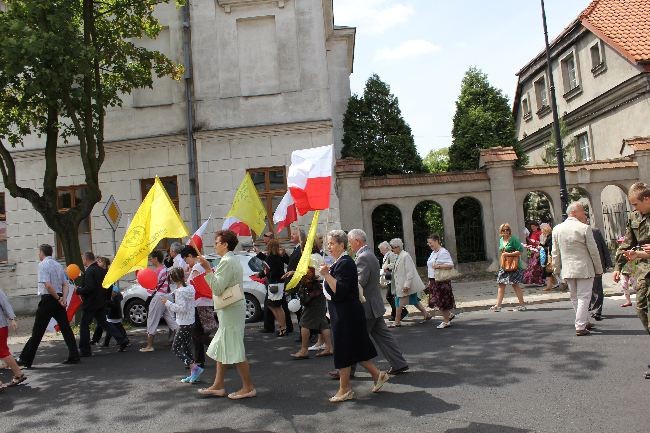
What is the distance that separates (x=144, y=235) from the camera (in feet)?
22.6

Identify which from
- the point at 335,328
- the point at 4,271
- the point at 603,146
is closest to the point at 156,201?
the point at 335,328

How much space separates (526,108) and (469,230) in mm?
17591

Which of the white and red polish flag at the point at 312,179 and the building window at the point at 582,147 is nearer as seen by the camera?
the white and red polish flag at the point at 312,179

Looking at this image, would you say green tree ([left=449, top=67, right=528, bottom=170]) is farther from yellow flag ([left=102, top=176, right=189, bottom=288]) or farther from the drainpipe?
yellow flag ([left=102, top=176, right=189, bottom=288])

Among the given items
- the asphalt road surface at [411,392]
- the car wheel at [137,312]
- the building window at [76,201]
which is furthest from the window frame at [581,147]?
the car wheel at [137,312]

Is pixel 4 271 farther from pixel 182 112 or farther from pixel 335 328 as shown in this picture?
pixel 335 328

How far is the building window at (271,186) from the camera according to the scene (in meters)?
17.3

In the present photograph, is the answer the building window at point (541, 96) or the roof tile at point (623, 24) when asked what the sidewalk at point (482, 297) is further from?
the building window at point (541, 96)

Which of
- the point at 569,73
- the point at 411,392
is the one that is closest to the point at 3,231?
the point at 411,392

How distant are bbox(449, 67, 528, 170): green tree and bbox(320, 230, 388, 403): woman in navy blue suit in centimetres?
1524

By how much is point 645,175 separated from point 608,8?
37.9ft

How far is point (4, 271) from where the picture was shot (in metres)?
17.8

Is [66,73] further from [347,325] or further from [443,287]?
[347,325]

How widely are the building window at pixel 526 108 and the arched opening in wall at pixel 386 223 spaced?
17.7 metres
